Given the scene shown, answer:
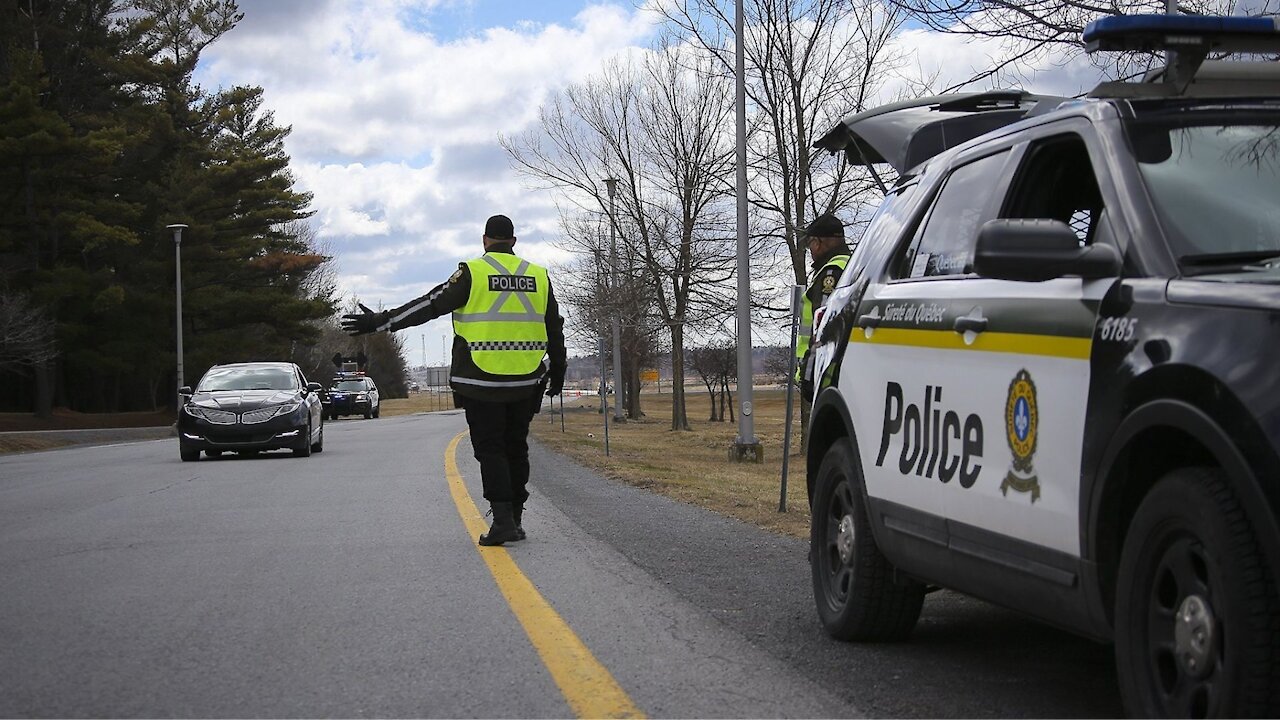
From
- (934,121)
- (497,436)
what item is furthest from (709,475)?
(934,121)

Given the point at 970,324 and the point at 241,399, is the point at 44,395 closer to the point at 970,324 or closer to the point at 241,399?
the point at 241,399

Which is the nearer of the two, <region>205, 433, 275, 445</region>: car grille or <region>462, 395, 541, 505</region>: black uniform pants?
<region>462, 395, 541, 505</region>: black uniform pants

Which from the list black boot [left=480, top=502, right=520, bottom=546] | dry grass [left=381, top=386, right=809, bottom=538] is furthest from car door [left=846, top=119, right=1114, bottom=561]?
dry grass [left=381, top=386, right=809, bottom=538]

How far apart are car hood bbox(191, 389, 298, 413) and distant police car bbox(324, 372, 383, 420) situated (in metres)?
37.3

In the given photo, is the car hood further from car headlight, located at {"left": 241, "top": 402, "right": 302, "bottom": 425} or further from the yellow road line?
the yellow road line

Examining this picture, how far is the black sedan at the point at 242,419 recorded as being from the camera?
19391mm

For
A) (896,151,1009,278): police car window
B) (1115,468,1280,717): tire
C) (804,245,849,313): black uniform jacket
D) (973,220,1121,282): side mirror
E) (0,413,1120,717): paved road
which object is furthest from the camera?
(804,245,849,313): black uniform jacket

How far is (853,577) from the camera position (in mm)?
5203

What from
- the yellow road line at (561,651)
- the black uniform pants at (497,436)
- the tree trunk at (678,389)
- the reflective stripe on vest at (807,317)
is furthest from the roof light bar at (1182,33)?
the tree trunk at (678,389)

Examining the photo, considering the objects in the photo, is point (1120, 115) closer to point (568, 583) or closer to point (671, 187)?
point (568, 583)

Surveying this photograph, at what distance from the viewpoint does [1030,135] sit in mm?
4418

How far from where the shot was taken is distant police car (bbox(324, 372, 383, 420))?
2275 inches

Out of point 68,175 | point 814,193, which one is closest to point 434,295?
point 814,193

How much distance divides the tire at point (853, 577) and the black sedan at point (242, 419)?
15.1 m
